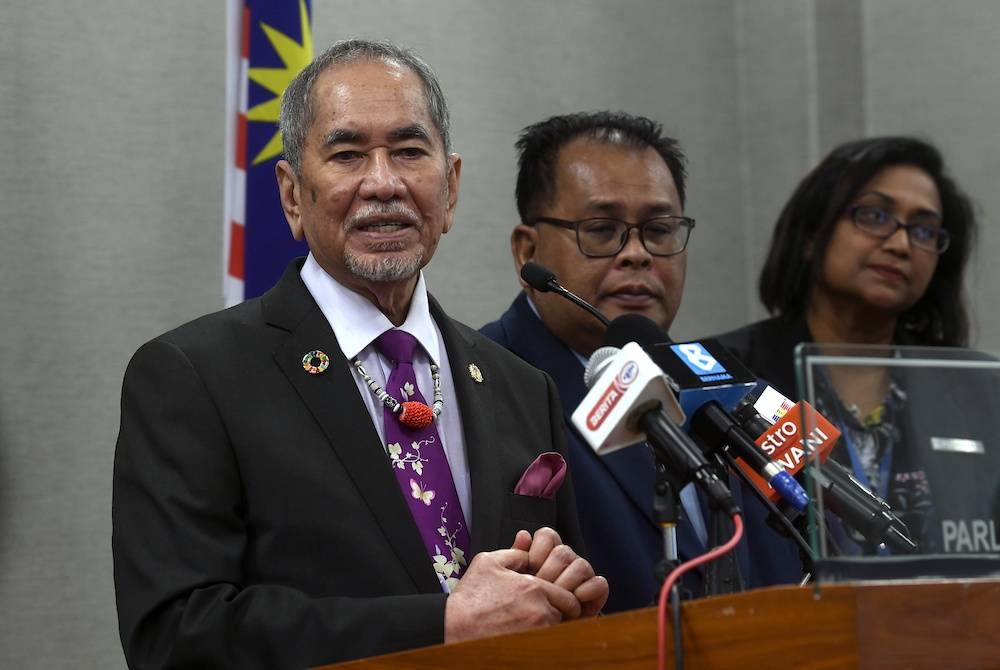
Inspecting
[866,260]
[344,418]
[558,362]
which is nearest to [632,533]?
[558,362]

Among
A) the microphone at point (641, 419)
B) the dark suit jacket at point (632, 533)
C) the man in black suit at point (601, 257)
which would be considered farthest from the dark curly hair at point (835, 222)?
the microphone at point (641, 419)

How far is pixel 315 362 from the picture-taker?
193 centimetres

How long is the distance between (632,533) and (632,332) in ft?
1.96

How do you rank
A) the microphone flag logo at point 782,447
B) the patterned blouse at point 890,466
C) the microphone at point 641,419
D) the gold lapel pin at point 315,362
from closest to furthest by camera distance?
the patterned blouse at point 890,466 → the microphone at point 641,419 → the microphone flag logo at point 782,447 → the gold lapel pin at point 315,362

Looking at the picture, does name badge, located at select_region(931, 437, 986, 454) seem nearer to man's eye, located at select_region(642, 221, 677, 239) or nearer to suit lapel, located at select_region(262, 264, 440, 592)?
suit lapel, located at select_region(262, 264, 440, 592)

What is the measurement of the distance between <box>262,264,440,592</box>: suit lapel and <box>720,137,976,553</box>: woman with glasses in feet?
4.86

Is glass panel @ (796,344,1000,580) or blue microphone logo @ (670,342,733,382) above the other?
blue microphone logo @ (670,342,733,382)

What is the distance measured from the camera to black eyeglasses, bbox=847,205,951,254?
132 inches

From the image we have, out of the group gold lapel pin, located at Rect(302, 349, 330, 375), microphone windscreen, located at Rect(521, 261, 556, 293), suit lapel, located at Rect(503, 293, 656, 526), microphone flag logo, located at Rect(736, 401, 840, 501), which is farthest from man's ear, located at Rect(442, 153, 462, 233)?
microphone flag logo, located at Rect(736, 401, 840, 501)

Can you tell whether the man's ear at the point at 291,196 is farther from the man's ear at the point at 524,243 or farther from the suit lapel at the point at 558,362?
the man's ear at the point at 524,243

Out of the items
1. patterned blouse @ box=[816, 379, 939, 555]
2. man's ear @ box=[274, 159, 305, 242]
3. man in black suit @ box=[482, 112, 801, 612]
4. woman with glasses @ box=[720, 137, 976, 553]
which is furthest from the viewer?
woman with glasses @ box=[720, 137, 976, 553]

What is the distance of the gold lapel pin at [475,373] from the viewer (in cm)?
212

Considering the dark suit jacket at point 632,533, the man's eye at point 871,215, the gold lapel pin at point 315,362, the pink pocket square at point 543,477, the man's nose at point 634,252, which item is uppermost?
the man's eye at point 871,215

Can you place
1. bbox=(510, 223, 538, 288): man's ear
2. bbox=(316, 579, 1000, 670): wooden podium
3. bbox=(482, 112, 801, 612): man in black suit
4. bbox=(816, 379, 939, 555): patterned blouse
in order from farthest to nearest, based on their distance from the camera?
bbox=(510, 223, 538, 288): man's ear < bbox=(482, 112, 801, 612): man in black suit < bbox=(816, 379, 939, 555): patterned blouse < bbox=(316, 579, 1000, 670): wooden podium
